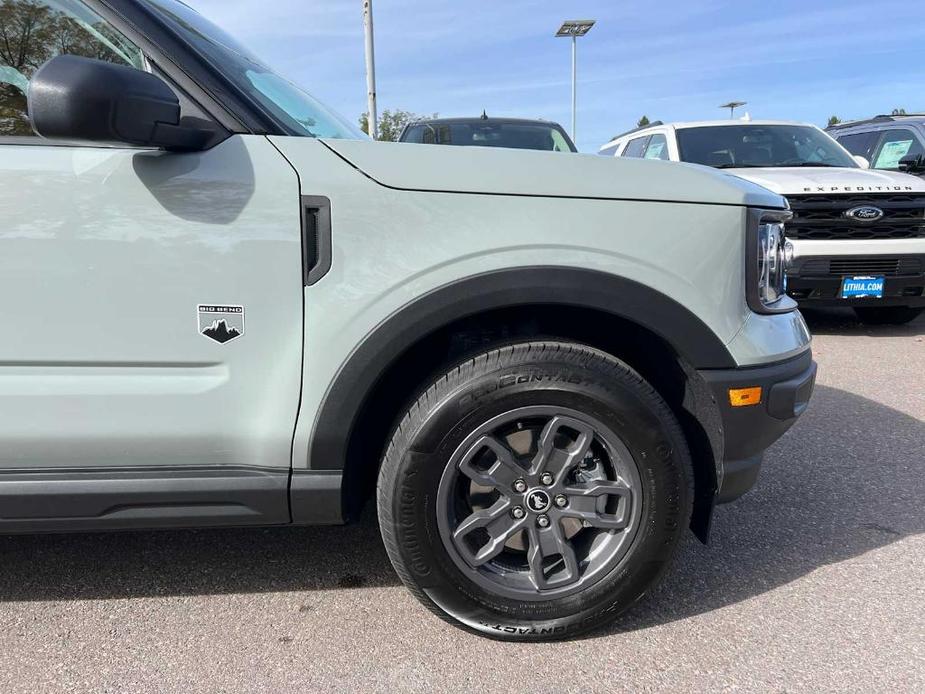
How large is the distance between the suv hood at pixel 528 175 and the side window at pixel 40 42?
0.63 meters

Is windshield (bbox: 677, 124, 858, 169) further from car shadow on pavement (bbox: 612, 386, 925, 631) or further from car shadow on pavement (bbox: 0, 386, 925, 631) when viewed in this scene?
car shadow on pavement (bbox: 0, 386, 925, 631)

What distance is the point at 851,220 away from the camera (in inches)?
220

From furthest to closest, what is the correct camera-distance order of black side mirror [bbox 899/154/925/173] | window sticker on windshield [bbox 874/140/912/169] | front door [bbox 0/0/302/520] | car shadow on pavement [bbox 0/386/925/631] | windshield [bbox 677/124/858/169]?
1. window sticker on windshield [bbox 874/140/912/169]
2. black side mirror [bbox 899/154/925/173]
3. windshield [bbox 677/124/858/169]
4. car shadow on pavement [bbox 0/386/925/631]
5. front door [bbox 0/0/302/520]

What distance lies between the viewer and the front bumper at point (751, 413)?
1914mm

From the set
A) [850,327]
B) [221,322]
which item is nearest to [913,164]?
[850,327]

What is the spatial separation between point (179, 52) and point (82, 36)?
0.88ft

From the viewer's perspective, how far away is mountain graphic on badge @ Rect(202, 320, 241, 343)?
1.75m

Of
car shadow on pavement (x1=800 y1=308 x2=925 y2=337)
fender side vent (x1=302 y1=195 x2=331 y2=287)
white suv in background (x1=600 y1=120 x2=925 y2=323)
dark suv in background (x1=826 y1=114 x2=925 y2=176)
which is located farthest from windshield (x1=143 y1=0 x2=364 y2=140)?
dark suv in background (x1=826 y1=114 x2=925 y2=176)

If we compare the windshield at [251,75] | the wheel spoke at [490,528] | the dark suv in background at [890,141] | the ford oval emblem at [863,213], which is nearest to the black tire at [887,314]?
the ford oval emblem at [863,213]

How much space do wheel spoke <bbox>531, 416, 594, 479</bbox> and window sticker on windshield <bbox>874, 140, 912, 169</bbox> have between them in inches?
303

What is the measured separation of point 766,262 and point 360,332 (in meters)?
1.20

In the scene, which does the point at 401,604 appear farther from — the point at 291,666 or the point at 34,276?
the point at 34,276

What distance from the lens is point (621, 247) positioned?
184 cm

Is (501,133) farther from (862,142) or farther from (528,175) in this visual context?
(862,142)
